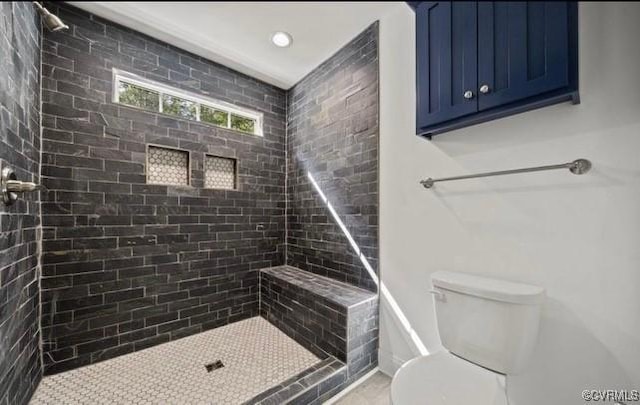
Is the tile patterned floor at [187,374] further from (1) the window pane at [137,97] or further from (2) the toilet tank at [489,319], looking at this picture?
(1) the window pane at [137,97]

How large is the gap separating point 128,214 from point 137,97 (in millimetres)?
917

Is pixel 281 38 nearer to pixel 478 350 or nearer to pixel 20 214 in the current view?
pixel 478 350

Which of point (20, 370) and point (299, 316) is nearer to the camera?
point (20, 370)

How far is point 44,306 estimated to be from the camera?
1730 mm

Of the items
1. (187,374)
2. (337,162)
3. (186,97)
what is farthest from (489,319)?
(186,97)

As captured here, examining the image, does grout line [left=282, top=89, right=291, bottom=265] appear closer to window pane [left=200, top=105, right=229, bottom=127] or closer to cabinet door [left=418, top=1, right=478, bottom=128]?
window pane [left=200, top=105, right=229, bottom=127]

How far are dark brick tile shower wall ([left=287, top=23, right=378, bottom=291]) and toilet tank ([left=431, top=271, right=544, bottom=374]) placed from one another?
0.69m

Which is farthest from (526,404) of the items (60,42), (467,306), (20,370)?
(60,42)

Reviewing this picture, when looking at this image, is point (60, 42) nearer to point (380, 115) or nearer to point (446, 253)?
point (380, 115)

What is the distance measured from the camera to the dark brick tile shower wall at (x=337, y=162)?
6.72 feet

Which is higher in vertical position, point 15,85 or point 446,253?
point 15,85

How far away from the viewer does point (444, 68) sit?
3.97ft

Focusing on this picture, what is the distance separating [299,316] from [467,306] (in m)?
1.31

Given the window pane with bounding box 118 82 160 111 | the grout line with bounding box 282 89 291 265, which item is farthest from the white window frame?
the grout line with bounding box 282 89 291 265
